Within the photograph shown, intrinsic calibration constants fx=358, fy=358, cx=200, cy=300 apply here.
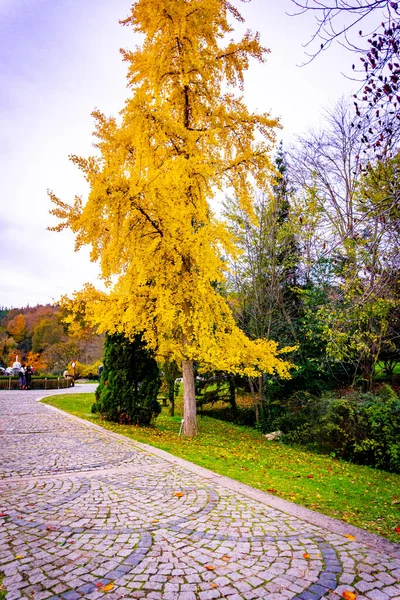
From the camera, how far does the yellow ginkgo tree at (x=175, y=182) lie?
26.3ft

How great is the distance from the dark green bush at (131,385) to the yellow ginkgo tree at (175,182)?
1717 millimetres

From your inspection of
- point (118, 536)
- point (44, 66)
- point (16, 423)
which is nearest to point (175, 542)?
point (118, 536)

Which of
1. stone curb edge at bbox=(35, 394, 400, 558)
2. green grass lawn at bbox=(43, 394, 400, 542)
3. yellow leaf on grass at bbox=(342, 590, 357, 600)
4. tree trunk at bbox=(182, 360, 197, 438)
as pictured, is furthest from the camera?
tree trunk at bbox=(182, 360, 197, 438)

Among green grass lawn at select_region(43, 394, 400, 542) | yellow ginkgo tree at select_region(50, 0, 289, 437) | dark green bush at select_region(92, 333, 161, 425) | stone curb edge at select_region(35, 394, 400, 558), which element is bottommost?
green grass lawn at select_region(43, 394, 400, 542)

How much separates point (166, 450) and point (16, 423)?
5659mm

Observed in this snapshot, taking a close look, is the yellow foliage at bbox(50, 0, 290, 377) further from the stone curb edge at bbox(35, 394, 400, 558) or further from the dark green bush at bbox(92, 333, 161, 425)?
the stone curb edge at bbox(35, 394, 400, 558)

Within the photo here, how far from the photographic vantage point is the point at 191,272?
902 centimetres

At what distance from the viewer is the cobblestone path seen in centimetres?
257

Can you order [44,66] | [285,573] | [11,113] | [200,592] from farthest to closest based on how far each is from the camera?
1. [11,113]
2. [44,66]
3. [285,573]
4. [200,592]

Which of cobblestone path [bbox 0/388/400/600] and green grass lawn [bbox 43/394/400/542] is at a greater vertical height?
cobblestone path [bbox 0/388/400/600]

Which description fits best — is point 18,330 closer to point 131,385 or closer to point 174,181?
point 131,385

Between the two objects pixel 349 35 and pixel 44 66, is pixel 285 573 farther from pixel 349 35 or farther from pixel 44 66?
pixel 44 66

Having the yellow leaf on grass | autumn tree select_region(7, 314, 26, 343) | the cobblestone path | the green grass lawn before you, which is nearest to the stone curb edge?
the cobblestone path

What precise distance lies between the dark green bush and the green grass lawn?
0.46 meters
